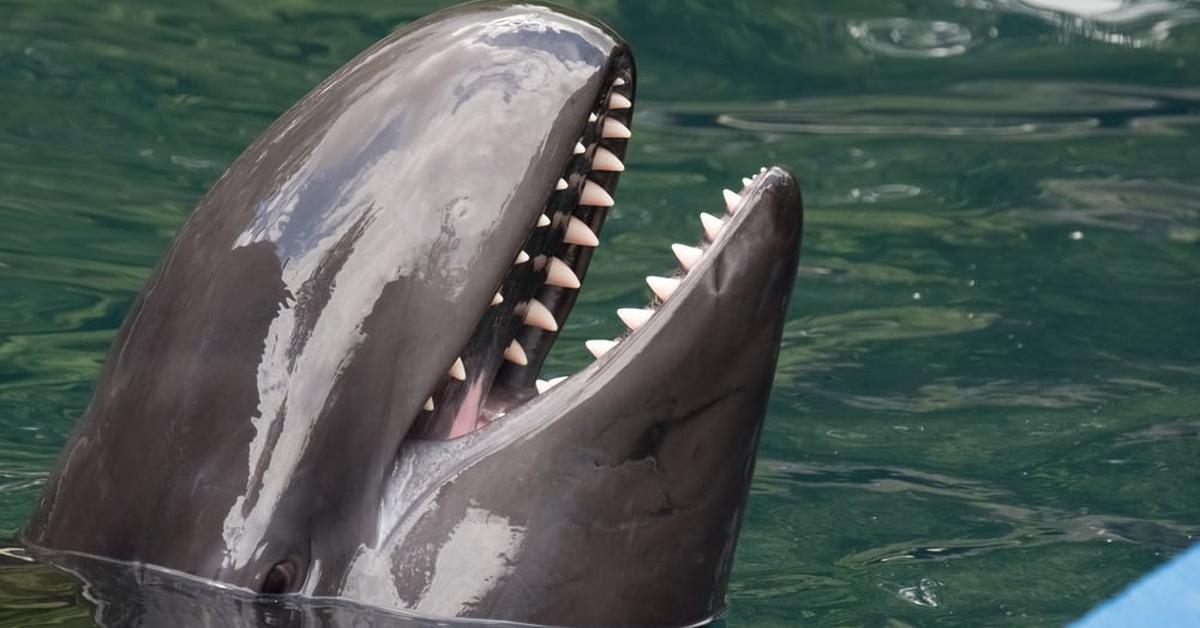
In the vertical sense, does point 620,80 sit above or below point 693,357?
above

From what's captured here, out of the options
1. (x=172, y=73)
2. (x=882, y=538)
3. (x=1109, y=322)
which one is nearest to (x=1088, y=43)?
(x=1109, y=322)

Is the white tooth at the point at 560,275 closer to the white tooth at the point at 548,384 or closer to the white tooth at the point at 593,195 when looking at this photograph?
the white tooth at the point at 593,195

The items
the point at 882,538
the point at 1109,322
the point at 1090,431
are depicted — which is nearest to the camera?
the point at 882,538

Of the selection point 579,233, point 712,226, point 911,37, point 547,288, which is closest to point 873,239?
point 911,37

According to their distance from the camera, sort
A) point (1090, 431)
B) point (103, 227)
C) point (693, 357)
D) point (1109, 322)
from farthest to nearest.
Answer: point (103, 227)
point (1109, 322)
point (1090, 431)
point (693, 357)

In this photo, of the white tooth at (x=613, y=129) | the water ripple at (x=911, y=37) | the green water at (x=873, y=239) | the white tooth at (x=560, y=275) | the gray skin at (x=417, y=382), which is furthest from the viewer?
the water ripple at (x=911, y=37)

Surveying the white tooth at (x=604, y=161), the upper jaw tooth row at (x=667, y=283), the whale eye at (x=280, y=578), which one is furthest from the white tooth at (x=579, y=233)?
the whale eye at (x=280, y=578)

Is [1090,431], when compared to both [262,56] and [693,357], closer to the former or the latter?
[693,357]

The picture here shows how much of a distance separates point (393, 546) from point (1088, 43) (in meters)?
8.02

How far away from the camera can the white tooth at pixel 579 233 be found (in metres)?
3.88

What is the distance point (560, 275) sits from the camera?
3951 mm

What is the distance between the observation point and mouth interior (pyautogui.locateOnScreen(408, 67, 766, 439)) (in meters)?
3.72

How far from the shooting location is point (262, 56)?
35.1 ft

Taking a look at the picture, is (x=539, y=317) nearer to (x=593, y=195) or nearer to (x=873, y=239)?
(x=593, y=195)
